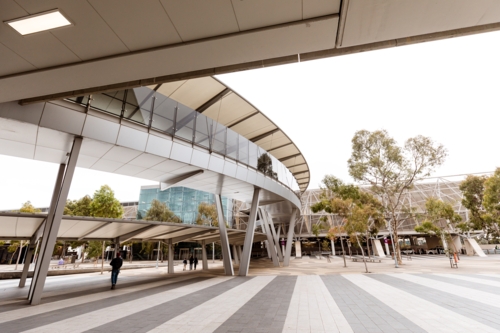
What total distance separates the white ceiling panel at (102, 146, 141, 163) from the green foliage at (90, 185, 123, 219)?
2753 cm

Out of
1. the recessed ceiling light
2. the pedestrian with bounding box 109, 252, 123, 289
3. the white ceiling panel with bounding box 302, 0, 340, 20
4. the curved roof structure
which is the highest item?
the curved roof structure

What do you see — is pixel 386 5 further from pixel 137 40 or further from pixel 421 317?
pixel 421 317

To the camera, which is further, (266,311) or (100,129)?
(100,129)

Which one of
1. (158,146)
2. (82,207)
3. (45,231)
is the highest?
(82,207)

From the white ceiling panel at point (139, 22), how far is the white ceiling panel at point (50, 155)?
354 inches

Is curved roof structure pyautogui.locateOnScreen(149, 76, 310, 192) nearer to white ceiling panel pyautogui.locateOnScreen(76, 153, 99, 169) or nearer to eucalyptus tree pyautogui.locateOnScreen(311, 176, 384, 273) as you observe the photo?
white ceiling panel pyautogui.locateOnScreen(76, 153, 99, 169)

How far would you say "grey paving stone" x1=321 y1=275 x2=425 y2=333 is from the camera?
5.39 m

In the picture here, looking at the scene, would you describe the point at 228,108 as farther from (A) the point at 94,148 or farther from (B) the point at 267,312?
(B) the point at 267,312

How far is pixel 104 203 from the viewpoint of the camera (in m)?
34.4

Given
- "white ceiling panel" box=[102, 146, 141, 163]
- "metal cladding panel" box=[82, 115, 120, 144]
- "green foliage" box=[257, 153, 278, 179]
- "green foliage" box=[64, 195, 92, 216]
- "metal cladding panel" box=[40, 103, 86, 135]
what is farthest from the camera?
"green foliage" box=[64, 195, 92, 216]

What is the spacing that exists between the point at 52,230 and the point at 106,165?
4.16m

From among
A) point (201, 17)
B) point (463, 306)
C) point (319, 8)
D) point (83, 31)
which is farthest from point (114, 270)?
point (463, 306)

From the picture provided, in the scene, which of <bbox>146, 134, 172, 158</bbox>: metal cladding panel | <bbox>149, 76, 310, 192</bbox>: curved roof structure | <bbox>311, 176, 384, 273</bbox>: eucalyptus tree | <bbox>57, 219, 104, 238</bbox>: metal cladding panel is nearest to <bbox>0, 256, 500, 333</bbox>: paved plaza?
<bbox>57, 219, 104, 238</bbox>: metal cladding panel

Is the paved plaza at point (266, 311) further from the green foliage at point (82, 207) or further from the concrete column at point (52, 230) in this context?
the green foliage at point (82, 207)
